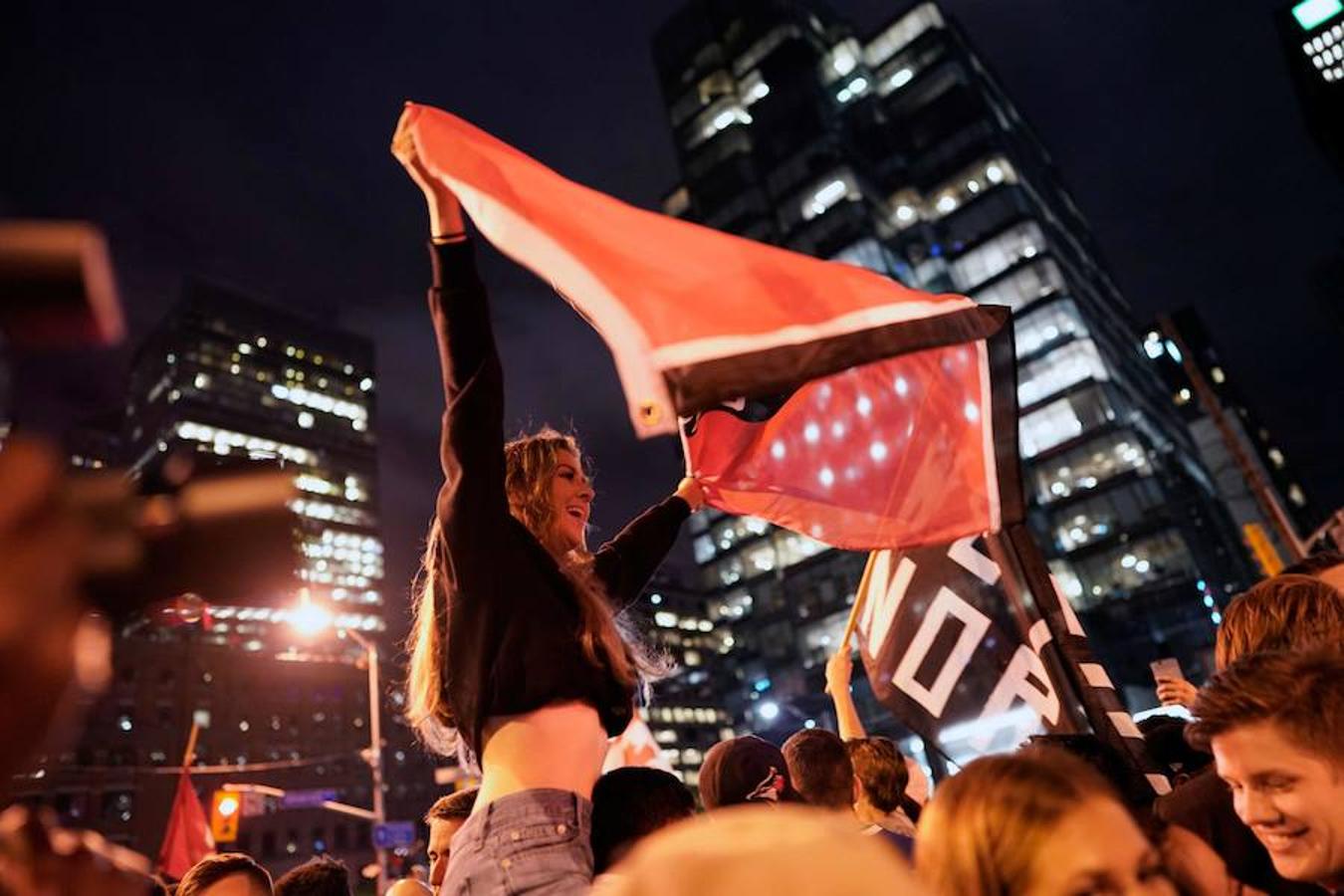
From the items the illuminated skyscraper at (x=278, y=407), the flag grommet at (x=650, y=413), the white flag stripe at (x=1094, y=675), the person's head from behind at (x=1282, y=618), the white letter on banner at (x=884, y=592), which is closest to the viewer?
the flag grommet at (x=650, y=413)

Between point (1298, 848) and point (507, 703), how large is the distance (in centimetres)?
260

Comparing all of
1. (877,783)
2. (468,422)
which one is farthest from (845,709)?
(468,422)

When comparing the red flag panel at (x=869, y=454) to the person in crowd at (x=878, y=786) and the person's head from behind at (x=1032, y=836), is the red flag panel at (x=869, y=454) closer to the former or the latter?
the person in crowd at (x=878, y=786)

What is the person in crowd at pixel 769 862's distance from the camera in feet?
2.78

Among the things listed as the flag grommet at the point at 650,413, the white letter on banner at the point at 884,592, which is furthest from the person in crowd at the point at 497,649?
the white letter on banner at the point at 884,592

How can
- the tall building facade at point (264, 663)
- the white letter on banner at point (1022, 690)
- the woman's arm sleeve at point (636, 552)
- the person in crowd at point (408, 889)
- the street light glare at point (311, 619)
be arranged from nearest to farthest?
1. the woman's arm sleeve at point (636, 552)
2. the white letter on banner at point (1022, 690)
3. the person in crowd at point (408, 889)
4. the street light glare at point (311, 619)
5. the tall building facade at point (264, 663)

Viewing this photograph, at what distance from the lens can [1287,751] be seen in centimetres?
271

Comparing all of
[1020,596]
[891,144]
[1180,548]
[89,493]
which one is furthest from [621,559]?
[891,144]

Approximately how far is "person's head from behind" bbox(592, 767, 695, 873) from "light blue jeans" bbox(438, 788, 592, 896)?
19 cm

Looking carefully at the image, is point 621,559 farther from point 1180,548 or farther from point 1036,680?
point 1180,548

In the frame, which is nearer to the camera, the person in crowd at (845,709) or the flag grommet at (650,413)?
the flag grommet at (650,413)

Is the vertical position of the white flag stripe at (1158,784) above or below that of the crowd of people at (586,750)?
below

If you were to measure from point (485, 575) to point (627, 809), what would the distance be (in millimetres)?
925

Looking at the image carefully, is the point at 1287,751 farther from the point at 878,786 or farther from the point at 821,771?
the point at 878,786
